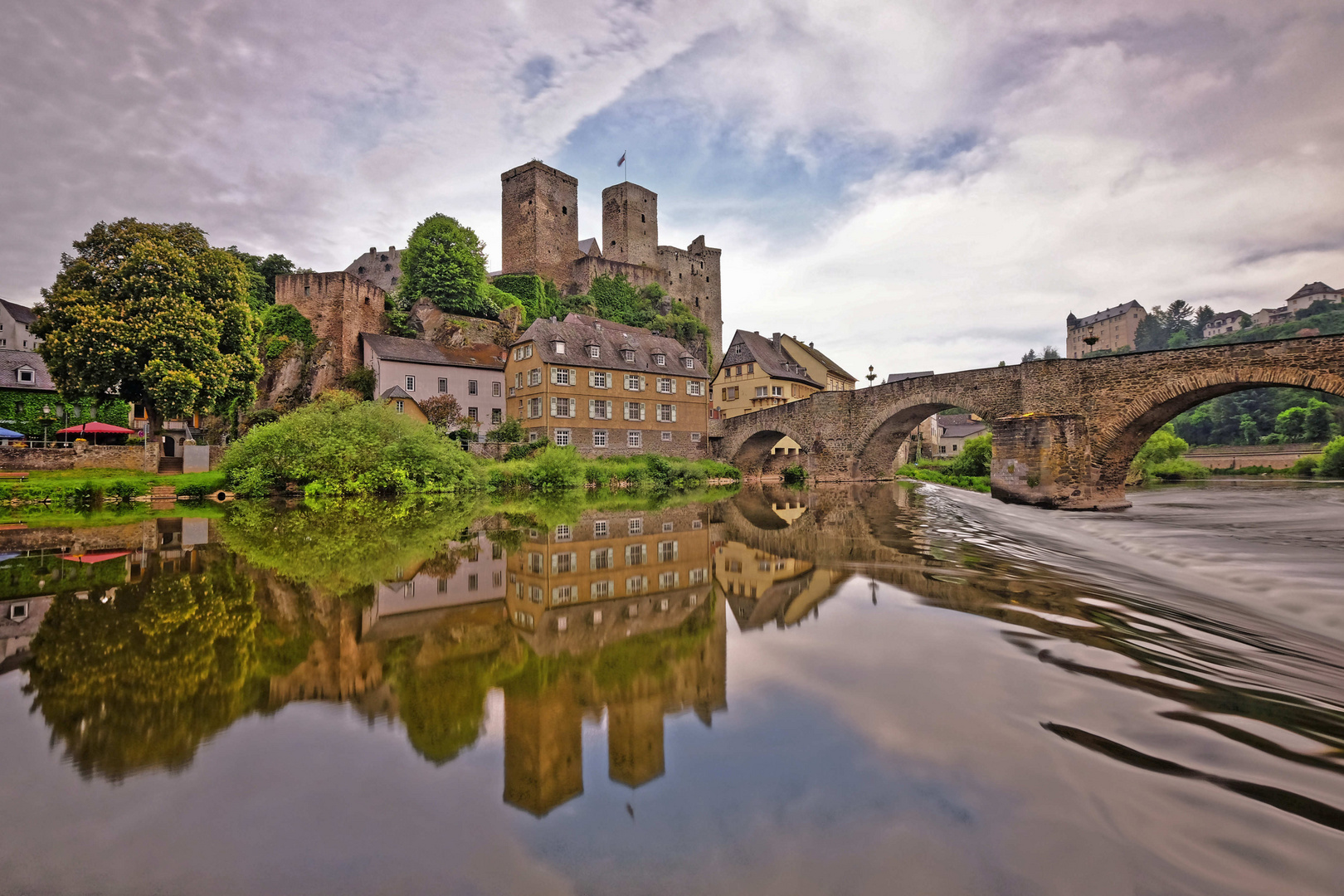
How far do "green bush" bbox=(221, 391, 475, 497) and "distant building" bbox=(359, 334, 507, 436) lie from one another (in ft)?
38.9

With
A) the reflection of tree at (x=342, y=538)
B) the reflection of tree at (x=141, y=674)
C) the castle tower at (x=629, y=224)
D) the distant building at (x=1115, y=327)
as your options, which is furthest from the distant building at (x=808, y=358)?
the distant building at (x=1115, y=327)

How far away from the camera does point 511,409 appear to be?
41.9 m

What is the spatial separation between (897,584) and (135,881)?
7.51 m

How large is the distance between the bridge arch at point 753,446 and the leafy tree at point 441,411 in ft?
63.1

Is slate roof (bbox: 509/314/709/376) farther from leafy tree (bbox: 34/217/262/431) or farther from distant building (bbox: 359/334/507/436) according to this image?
leafy tree (bbox: 34/217/262/431)

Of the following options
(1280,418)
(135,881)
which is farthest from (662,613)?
(1280,418)

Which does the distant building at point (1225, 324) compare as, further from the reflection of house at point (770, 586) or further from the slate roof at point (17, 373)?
the slate roof at point (17, 373)

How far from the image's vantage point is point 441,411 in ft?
126

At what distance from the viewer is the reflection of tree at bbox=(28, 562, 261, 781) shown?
3.44 m

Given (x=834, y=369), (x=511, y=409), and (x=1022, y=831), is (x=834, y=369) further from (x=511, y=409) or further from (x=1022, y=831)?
(x=1022, y=831)

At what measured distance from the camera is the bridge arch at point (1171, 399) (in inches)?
640

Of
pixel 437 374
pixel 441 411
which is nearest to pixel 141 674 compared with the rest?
pixel 441 411

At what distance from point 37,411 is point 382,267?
5174 cm

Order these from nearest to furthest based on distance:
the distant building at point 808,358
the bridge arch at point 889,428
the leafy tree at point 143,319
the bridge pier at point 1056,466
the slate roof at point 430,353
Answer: the bridge pier at point 1056,466 < the leafy tree at point 143,319 < the bridge arch at point 889,428 < the slate roof at point 430,353 < the distant building at point 808,358
